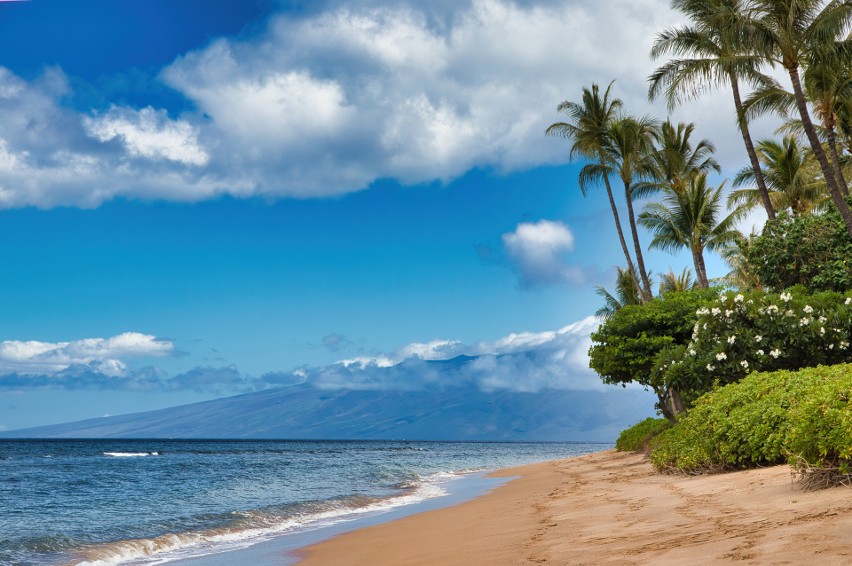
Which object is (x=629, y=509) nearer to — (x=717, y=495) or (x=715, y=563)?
(x=717, y=495)

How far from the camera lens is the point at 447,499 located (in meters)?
19.2

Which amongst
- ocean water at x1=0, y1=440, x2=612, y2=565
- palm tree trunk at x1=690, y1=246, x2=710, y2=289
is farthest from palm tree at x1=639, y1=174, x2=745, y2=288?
ocean water at x1=0, y1=440, x2=612, y2=565

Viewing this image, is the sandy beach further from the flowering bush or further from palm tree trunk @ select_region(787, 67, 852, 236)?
palm tree trunk @ select_region(787, 67, 852, 236)

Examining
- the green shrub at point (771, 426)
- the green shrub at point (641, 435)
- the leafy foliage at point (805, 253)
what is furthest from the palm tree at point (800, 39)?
the green shrub at point (641, 435)

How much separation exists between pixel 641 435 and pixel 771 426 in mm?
19656

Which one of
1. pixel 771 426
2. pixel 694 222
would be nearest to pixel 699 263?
pixel 694 222

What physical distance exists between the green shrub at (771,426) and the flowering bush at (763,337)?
351cm

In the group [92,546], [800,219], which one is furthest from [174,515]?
[800,219]

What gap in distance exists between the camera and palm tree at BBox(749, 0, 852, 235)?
64.3 feet

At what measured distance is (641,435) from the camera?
3036cm

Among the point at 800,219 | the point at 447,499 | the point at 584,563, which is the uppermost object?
the point at 800,219

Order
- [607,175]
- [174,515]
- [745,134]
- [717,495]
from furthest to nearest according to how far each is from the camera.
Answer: [607,175]
[745,134]
[174,515]
[717,495]

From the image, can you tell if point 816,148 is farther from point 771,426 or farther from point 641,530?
point 641,530

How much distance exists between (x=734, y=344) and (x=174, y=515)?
15.2m
